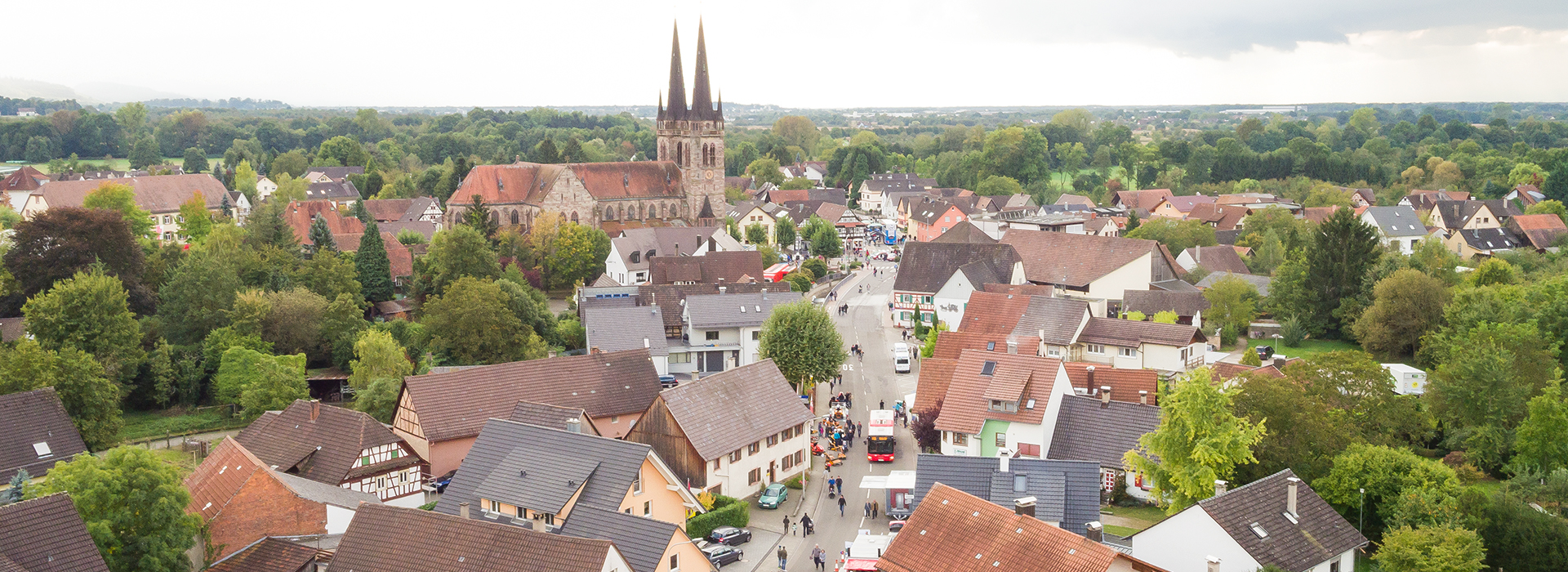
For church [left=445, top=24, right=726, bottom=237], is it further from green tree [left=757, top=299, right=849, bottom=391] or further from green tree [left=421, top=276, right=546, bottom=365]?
green tree [left=757, top=299, right=849, bottom=391]

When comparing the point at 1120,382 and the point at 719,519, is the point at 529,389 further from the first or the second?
the point at 1120,382

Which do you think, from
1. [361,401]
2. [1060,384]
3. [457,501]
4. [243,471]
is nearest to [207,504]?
[243,471]

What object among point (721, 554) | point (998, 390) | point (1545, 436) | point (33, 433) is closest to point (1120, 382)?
point (998, 390)

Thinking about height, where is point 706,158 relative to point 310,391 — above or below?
above

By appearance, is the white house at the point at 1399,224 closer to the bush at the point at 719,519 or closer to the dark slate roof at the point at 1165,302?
the dark slate roof at the point at 1165,302

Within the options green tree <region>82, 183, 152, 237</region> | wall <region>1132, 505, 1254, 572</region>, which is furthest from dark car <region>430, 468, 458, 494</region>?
green tree <region>82, 183, 152, 237</region>

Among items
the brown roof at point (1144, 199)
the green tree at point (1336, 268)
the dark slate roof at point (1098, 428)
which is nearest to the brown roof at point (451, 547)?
the dark slate roof at point (1098, 428)

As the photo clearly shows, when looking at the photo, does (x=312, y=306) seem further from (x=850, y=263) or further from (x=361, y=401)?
(x=850, y=263)
